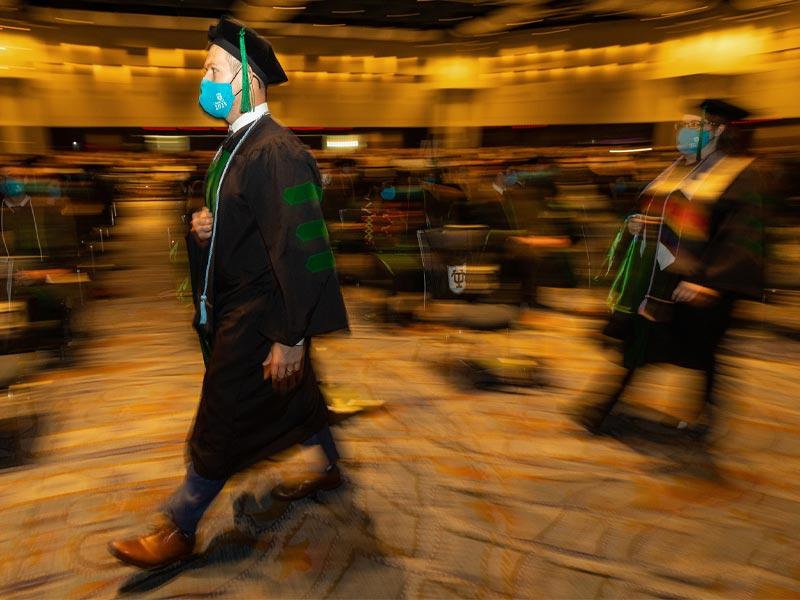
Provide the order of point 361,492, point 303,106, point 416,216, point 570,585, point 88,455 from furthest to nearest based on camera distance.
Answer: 1. point 303,106
2. point 416,216
3. point 88,455
4. point 361,492
5. point 570,585

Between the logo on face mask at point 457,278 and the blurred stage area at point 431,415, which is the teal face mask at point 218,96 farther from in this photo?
the logo on face mask at point 457,278

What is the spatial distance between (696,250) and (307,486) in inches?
76.8

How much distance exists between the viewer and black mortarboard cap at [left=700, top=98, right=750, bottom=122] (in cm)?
266

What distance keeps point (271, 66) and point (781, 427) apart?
3.12 meters

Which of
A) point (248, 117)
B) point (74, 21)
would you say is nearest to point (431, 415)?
point (248, 117)

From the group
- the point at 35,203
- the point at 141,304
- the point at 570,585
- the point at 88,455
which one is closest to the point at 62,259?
the point at 35,203

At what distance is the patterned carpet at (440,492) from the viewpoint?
2.04 metres

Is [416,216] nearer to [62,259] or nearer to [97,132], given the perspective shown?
[62,259]

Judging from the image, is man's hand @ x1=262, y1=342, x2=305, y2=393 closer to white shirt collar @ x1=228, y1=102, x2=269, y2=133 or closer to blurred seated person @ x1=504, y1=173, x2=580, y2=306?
white shirt collar @ x1=228, y1=102, x2=269, y2=133

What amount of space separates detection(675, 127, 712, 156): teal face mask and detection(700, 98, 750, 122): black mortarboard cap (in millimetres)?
84

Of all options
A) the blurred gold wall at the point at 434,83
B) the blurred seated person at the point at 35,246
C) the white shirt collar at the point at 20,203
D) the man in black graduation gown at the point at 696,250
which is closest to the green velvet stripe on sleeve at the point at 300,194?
the man in black graduation gown at the point at 696,250

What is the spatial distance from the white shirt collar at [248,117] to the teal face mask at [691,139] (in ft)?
6.31

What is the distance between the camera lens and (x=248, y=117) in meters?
1.89

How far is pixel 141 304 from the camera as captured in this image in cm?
621
